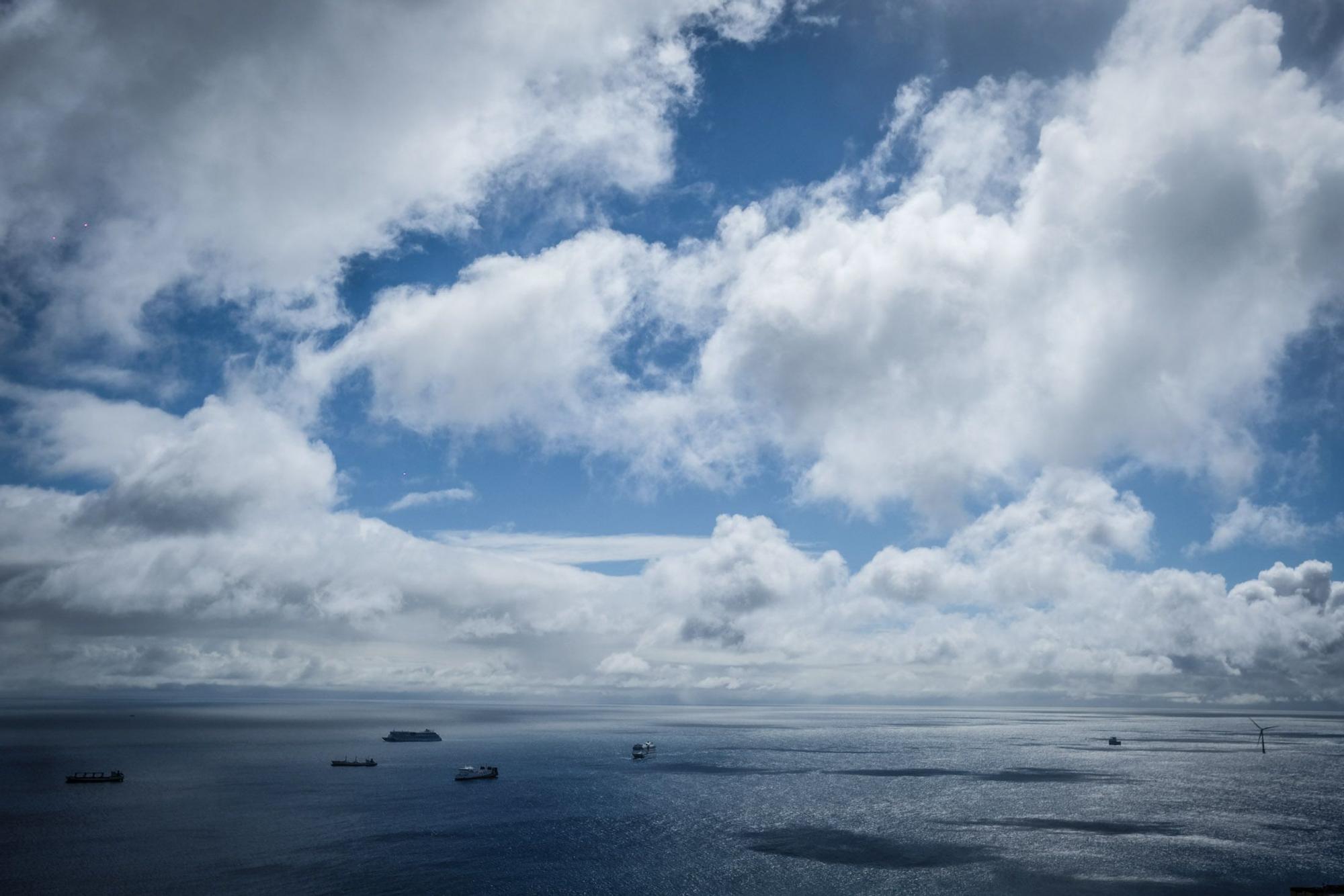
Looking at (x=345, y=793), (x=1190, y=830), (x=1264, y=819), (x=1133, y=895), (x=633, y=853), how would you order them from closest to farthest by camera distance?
(x=1133, y=895)
(x=633, y=853)
(x=1190, y=830)
(x=1264, y=819)
(x=345, y=793)

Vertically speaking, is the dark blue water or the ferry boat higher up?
the dark blue water

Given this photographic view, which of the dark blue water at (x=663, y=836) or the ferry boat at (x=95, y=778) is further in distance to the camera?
the ferry boat at (x=95, y=778)

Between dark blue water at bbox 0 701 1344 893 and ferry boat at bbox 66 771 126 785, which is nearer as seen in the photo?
dark blue water at bbox 0 701 1344 893

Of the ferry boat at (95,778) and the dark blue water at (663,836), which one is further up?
the dark blue water at (663,836)

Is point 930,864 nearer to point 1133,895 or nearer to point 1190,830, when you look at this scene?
point 1133,895

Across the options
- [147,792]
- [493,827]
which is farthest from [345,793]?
[493,827]

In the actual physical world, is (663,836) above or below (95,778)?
above

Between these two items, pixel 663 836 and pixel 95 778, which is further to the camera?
pixel 95 778

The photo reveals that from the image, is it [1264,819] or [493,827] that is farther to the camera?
[1264,819]
